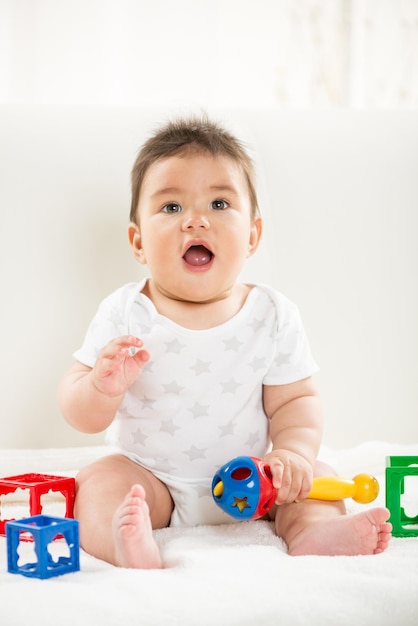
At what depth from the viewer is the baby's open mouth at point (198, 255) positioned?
3.95 ft

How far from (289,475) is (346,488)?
0.29 ft

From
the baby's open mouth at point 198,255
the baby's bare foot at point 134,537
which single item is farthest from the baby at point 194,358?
the baby's bare foot at point 134,537

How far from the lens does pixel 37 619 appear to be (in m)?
0.67

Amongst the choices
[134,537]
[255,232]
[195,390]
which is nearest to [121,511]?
[134,537]

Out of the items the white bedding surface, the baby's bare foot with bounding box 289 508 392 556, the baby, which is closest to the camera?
the white bedding surface

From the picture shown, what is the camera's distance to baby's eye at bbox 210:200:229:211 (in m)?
1.23

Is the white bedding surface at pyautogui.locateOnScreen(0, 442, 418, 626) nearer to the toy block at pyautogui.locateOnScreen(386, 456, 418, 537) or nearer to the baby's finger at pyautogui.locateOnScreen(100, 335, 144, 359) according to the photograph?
the toy block at pyautogui.locateOnScreen(386, 456, 418, 537)

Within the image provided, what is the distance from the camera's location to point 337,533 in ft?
3.10

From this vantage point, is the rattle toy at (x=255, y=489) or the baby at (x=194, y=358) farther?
the baby at (x=194, y=358)

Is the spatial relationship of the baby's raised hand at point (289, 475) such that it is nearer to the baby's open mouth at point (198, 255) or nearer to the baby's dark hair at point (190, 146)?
the baby's open mouth at point (198, 255)

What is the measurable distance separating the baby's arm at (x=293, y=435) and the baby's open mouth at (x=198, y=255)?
0.68 feet

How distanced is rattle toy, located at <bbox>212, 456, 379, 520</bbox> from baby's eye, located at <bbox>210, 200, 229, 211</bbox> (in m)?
0.40

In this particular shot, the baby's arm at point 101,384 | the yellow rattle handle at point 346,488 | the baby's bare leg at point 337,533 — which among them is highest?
the baby's arm at point 101,384

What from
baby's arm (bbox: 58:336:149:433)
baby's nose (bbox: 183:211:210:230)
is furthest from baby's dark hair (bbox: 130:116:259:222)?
baby's arm (bbox: 58:336:149:433)
